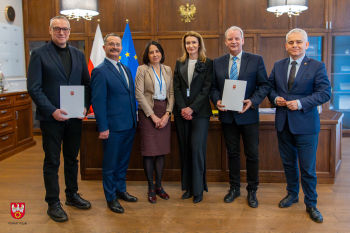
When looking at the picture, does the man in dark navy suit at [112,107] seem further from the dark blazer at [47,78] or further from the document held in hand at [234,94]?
the document held in hand at [234,94]

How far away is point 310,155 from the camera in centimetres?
256

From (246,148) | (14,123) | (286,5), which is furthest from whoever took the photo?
(14,123)

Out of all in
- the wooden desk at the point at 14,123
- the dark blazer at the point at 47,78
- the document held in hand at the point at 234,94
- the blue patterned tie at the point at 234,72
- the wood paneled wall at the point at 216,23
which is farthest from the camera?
the wood paneled wall at the point at 216,23

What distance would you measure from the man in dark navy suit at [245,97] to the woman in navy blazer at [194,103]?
122mm

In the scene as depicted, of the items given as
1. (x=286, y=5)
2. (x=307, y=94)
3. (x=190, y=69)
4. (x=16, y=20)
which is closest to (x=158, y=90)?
(x=190, y=69)

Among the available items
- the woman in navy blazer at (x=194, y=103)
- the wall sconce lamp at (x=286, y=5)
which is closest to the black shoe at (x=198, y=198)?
the woman in navy blazer at (x=194, y=103)

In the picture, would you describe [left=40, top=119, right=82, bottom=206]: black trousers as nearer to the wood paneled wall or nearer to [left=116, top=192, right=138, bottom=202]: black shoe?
[left=116, top=192, right=138, bottom=202]: black shoe

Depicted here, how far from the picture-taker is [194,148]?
285cm

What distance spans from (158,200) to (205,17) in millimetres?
3978

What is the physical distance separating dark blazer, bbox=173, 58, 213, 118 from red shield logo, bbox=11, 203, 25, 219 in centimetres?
168

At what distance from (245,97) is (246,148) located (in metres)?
0.48

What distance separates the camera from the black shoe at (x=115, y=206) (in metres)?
2.69

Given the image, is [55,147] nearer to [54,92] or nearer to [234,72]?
[54,92]

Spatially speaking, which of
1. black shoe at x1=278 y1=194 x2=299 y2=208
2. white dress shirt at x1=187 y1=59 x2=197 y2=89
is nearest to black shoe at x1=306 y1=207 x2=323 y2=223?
black shoe at x1=278 y1=194 x2=299 y2=208
